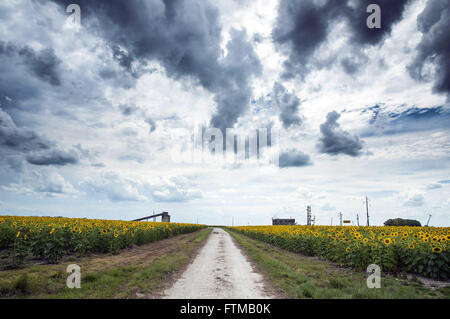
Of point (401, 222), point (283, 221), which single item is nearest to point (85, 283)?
point (401, 222)

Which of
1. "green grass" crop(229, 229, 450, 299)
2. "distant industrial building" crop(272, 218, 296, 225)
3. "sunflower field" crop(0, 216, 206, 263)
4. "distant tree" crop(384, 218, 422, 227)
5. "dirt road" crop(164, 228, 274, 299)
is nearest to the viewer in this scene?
"green grass" crop(229, 229, 450, 299)

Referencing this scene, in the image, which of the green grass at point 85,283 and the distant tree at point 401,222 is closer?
the green grass at point 85,283

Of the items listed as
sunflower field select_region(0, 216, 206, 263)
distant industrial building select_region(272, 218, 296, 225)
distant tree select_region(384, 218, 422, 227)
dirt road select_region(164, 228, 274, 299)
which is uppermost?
sunflower field select_region(0, 216, 206, 263)

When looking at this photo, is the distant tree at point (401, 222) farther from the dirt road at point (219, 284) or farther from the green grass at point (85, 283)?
the green grass at point (85, 283)

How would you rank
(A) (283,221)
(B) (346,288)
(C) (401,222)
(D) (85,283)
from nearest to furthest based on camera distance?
1. (B) (346,288)
2. (D) (85,283)
3. (C) (401,222)
4. (A) (283,221)

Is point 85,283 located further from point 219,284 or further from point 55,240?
point 55,240

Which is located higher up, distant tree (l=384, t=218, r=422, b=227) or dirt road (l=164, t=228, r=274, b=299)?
dirt road (l=164, t=228, r=274, b=299)

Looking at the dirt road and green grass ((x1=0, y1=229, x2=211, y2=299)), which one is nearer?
green grass ((x1=0, y1=229, x2=211, y2=299))

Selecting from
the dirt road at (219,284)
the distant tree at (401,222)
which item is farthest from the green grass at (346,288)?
the distant tree at (401,222)

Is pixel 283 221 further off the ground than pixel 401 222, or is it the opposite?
pixel 401 222

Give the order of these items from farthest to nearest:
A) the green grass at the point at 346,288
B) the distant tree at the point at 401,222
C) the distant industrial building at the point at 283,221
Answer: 1. the distant industrial building at the point at 283,221
2. the distant tree at the point at 401,222
3. the green grass at the point at 346,288

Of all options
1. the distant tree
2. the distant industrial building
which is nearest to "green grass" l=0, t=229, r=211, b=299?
the distant tree

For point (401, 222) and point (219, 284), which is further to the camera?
point (401, 222)

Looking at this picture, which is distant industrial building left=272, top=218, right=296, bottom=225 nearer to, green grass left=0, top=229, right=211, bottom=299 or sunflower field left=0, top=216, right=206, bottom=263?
sunflower field left=0, top=216, right=206, bottom=263
